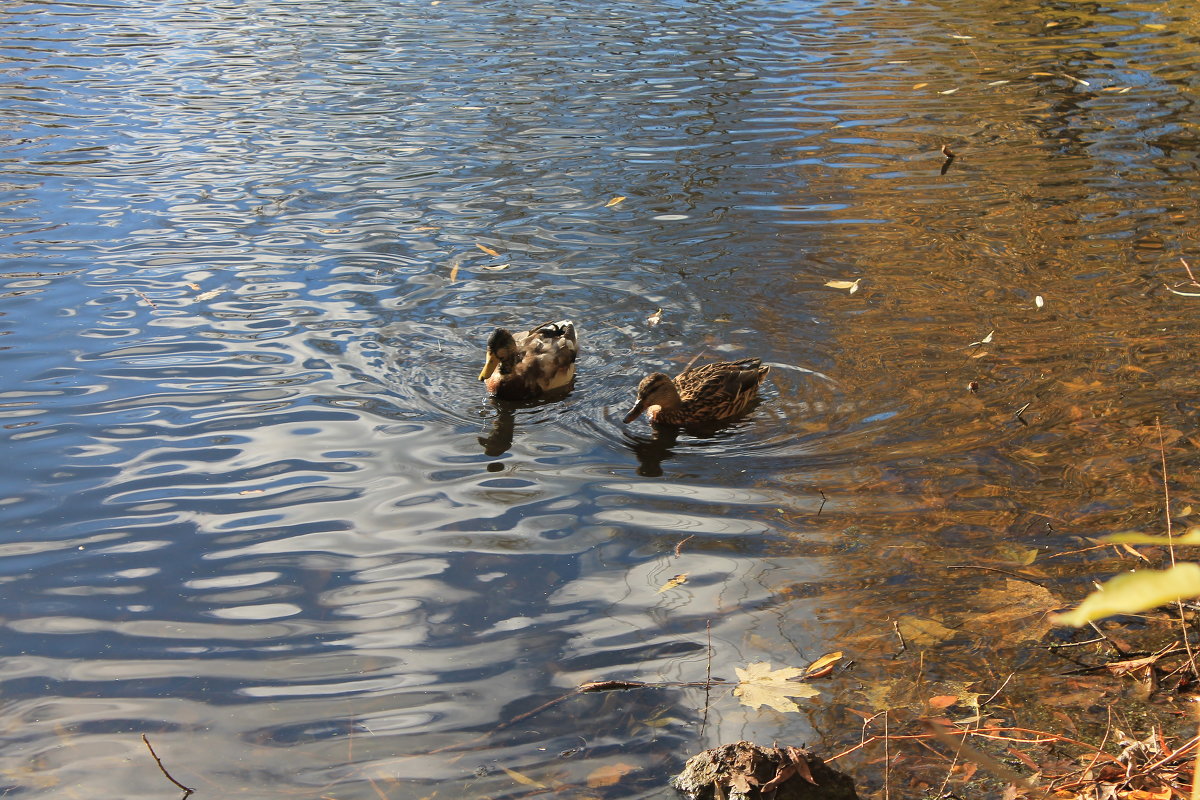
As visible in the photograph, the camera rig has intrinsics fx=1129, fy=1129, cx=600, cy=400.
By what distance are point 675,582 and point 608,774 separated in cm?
141

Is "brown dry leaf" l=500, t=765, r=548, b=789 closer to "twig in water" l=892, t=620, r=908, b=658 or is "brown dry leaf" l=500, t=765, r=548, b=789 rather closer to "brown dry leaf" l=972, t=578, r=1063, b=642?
"twig in water" l=892, t=620, r=908, b=658

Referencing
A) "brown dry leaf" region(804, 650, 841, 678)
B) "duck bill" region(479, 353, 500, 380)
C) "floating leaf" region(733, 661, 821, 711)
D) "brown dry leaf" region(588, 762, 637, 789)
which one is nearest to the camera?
"brown dry leaf" region(588, 762, 637, 789)

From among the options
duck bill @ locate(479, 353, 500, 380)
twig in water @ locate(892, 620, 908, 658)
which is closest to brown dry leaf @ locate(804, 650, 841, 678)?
twig in water @ locate(892, 620, 908, 658)

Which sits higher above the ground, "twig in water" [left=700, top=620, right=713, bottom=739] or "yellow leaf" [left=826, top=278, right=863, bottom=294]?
"twig in water" [left=700, top=620, right=713, bottom=739]

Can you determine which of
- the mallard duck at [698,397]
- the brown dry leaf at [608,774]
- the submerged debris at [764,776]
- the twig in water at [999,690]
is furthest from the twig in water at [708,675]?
the mallard duck at [698,397]

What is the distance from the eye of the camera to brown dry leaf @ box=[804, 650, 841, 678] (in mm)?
4725

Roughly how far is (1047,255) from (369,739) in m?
7.19

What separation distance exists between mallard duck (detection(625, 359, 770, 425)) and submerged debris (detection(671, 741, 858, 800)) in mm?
3298

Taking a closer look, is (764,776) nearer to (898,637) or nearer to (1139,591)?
(898,637)

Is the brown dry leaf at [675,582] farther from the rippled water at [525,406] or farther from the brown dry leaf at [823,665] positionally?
the brown dry leaf at [823,665]

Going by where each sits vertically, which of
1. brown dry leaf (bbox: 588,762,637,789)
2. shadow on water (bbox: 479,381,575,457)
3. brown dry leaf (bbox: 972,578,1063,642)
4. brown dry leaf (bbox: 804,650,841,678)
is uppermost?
brown dry leaf (bbox: 588,762,637,789)

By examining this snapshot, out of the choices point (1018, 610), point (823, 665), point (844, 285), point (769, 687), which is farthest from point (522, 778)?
point (844, 285)

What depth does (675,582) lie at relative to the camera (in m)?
5.49

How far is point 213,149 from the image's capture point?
12.1 m
